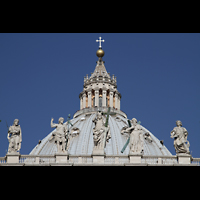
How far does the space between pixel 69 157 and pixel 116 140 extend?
2444 inches

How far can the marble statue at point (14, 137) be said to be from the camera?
124ft

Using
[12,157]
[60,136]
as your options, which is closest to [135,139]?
[60,136]

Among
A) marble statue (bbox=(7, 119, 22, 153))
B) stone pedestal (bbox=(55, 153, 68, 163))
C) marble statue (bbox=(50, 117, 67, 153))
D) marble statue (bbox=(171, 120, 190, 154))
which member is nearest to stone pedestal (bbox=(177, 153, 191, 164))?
marble statue (bbox=(171, 120, 190, 154))

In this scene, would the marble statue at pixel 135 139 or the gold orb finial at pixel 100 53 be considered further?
the gold orb finial at pixel 100 53

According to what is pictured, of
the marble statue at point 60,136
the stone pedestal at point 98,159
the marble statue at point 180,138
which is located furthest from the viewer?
the marble statue at point 60,136

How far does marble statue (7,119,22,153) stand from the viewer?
124ft

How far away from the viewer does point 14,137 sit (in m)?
38.0

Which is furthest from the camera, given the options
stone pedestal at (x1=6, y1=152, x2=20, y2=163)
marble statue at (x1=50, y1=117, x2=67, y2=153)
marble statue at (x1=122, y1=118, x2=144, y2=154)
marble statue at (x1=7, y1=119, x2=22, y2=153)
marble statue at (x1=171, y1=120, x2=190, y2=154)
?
marble statue at (x1=50, y1=117, x2=67, y2=153)

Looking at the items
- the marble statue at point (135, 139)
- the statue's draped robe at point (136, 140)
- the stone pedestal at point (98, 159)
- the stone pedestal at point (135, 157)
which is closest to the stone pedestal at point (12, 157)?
the stone pedestal at point (98, 159)

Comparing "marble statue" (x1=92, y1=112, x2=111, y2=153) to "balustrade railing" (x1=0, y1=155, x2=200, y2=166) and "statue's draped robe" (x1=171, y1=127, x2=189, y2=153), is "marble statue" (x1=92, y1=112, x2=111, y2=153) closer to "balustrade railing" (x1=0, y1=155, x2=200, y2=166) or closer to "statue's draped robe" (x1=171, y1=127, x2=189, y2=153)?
"balustrade railing" (x1=0, y1=155, x2=200, y2=166)

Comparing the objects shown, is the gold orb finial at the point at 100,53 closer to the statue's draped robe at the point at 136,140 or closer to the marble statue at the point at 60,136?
the marble statue at the point at 60,136

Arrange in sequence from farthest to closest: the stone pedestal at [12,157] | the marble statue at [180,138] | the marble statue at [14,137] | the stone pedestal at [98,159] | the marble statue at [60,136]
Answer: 1. the marble statue at [60,136]
2. the stone pedestal at [98,159]
3. the marble statue at [14,137]
4. the stone pedestal at [12,157]
5. the marble statue at [180,138]

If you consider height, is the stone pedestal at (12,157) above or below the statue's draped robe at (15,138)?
below
